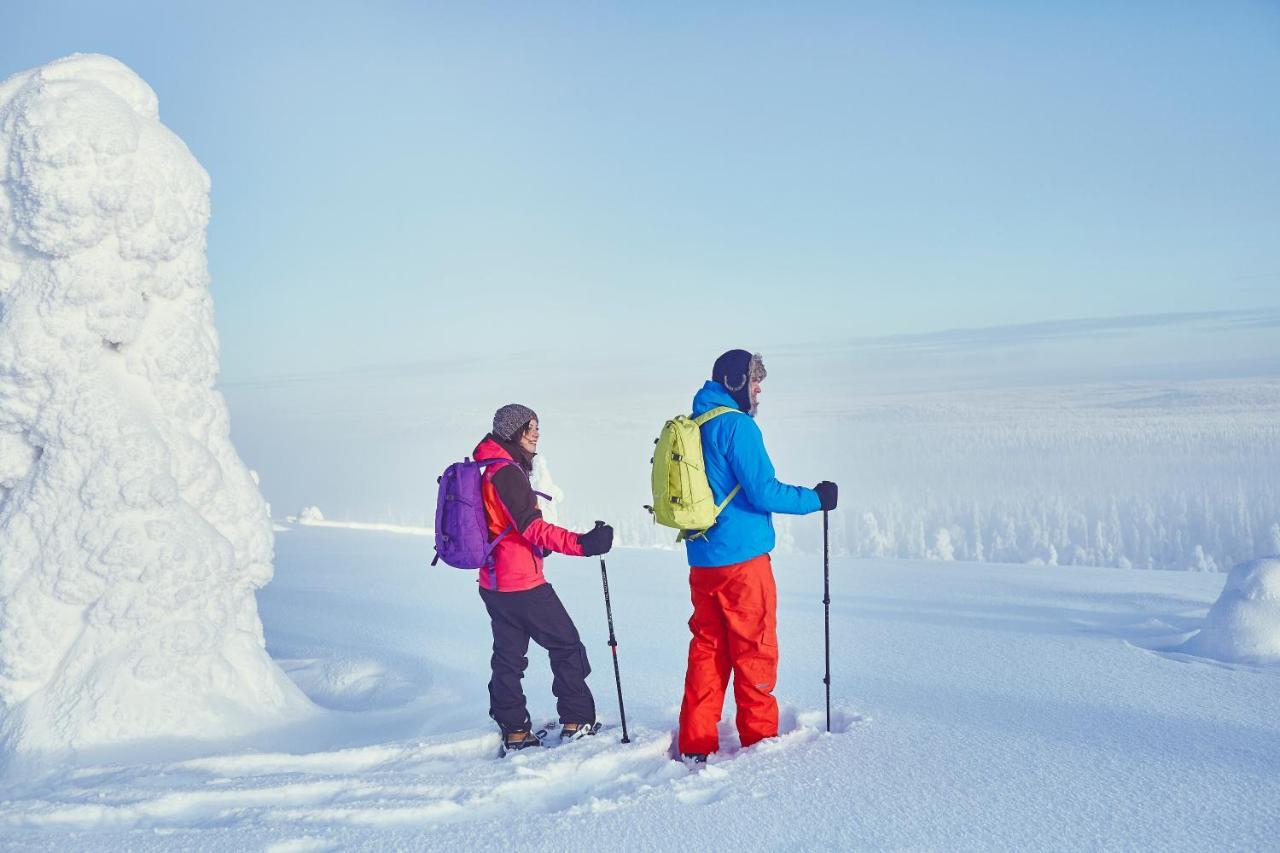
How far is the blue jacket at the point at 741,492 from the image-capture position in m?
5.53

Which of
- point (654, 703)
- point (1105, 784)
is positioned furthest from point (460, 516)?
point (1105, 784)

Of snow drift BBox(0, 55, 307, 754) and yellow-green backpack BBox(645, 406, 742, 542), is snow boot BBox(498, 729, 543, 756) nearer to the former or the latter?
yellow-green backpack BBox(645, 406, 742, 542)

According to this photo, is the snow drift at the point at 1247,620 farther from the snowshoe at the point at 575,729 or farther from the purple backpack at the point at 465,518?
the purple backpack at the point at 465,518

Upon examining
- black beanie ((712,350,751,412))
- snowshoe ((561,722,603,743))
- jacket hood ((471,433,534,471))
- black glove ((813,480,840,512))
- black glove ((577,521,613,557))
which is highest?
black beanie ((712,350,751,412))

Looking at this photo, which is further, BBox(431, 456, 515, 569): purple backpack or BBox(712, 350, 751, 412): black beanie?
BBox(431, 456, 515, 569): purple backpack

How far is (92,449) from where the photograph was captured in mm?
6613

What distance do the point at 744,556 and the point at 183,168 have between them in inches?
Answer: 211

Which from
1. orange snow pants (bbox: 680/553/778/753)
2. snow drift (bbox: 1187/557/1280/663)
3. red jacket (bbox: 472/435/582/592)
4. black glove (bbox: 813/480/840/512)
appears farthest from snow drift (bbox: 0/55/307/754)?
snow drift (bbox: 1187/557/1280/663)

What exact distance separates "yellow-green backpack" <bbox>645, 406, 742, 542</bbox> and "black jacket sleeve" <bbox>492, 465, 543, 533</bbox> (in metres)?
0.87

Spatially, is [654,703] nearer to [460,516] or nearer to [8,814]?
[460,516]

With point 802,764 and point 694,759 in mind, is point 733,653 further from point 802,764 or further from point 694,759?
point 802,764

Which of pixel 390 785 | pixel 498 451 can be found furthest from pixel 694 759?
pixel 498 451

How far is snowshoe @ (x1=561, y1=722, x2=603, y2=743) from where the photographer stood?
20.3ft

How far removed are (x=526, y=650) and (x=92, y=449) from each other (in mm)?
3597
